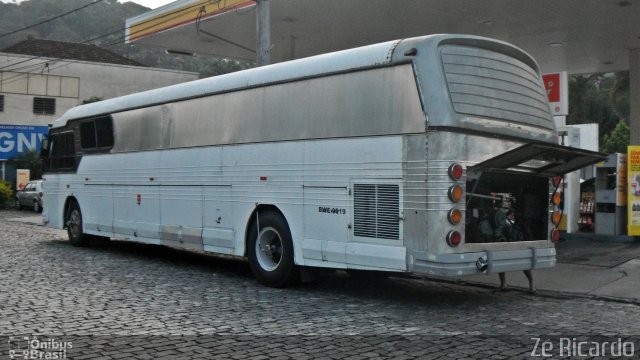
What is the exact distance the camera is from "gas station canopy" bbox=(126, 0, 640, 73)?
50.4ft

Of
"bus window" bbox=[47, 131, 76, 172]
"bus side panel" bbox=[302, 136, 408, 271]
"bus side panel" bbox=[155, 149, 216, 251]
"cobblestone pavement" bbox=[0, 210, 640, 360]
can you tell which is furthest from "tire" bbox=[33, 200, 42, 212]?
"bus side panel" bbox=[302, 136, 408, 271]

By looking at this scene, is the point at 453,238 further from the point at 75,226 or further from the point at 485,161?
the point at 75,226

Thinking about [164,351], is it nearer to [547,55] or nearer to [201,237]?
[201,237]

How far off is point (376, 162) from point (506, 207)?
6.35 ft

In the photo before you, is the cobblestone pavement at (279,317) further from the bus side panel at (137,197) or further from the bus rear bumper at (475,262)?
the bus side panel at (137,197)

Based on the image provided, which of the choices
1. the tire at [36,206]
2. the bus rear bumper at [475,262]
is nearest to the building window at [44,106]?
the tire at [36,206]

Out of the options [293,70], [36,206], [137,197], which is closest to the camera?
[293,70]

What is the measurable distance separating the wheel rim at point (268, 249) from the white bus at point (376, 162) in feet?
0.09

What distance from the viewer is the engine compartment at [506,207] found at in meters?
7.76

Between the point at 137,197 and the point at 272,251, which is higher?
the point at 137,197

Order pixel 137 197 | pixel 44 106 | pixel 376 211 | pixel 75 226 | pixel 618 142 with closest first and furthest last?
pixel 376 211
pixel 137 197
pixel 75 226
pixel 44 106
pixel 618 142

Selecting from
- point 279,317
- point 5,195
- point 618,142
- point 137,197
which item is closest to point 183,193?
point 137,197

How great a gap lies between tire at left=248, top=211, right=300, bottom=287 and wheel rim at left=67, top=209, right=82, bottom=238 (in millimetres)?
6921

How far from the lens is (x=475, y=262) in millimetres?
7363
